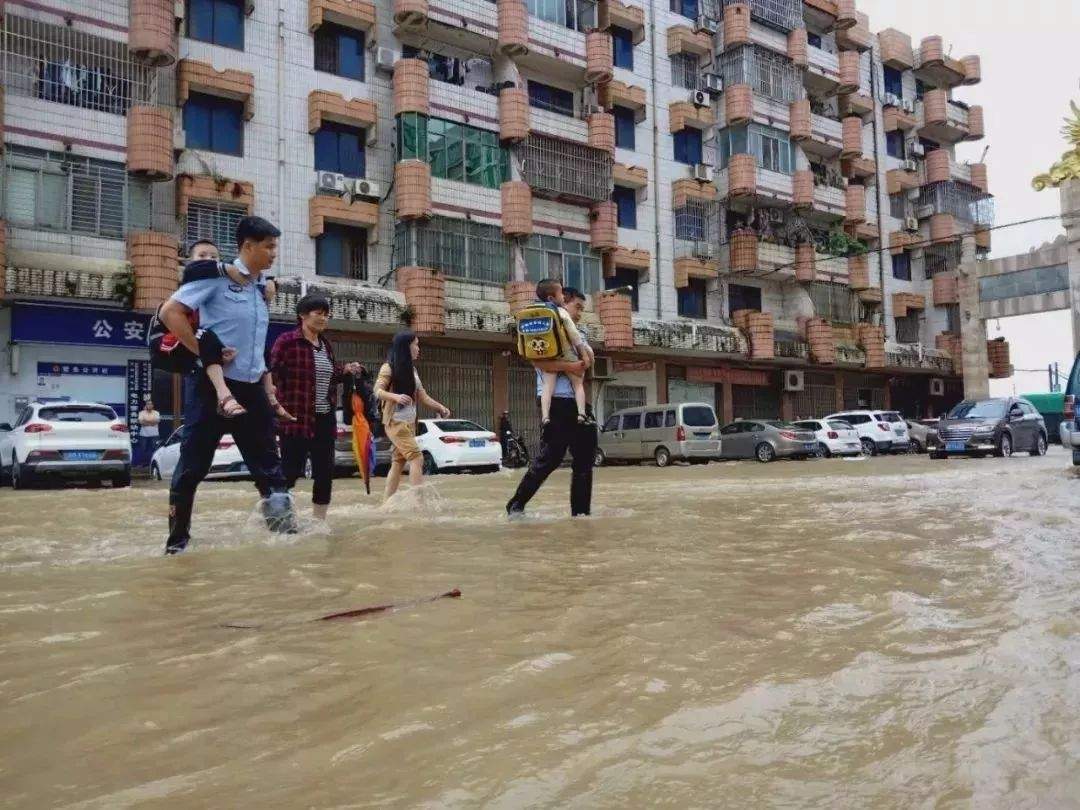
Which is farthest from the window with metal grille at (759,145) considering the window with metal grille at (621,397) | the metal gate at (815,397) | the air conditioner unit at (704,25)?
the window with metal grille at (621,397)

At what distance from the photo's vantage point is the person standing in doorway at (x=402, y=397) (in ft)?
24.4

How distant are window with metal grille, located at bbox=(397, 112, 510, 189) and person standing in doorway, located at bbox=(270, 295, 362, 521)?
17.8 m

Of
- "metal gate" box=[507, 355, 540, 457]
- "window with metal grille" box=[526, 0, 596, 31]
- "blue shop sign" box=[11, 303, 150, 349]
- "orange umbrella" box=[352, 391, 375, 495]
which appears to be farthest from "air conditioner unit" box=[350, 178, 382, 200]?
"orange umbrella" box=[352, 391, 375, 495]

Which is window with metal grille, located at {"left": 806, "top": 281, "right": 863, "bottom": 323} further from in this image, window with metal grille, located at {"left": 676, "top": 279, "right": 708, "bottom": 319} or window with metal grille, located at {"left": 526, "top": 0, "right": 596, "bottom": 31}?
window with metal grille, located at {"left": 526, "top": 0, "right": 596, "bottom": 31}

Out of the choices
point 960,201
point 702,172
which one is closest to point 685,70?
point 702,172

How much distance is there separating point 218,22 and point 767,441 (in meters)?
17.6

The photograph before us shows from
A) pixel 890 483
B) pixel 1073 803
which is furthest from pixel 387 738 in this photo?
pixel 890 483

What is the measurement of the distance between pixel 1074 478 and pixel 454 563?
9461mm

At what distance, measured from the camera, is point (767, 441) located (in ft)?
81.8

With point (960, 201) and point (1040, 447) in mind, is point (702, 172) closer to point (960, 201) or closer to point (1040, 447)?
point (1040, 447)

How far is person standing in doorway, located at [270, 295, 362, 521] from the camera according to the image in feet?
19.9

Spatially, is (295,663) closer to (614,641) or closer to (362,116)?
(614,641)

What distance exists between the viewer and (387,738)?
6.35 feet

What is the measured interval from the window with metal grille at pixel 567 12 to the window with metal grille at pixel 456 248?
695 centimetres
